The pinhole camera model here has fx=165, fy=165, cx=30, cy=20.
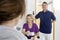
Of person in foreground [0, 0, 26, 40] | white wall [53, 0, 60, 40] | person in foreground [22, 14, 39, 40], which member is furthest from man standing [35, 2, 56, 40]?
person in foreground [0, 0, 26, 40]

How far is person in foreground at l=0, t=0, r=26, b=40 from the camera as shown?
0.44m

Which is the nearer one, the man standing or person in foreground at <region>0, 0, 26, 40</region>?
person in foreground at <region>0, 0, 26, 40</region>

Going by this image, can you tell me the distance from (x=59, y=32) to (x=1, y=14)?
14.1 ft

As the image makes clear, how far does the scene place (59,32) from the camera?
464cm

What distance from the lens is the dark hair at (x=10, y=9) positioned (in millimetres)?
443

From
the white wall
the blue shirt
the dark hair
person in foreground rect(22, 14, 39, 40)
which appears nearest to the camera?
the dark hair

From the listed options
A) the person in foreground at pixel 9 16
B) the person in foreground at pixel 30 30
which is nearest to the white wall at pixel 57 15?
the person in foreground at pixel 30 30

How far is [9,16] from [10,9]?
0.07ft

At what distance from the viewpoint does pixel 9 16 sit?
0.46 m

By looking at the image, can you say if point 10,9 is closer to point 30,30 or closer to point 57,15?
point 30,30

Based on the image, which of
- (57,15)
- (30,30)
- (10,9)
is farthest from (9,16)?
(57,15)

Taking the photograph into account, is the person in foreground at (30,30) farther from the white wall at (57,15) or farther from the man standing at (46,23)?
the white wall at (57,15)

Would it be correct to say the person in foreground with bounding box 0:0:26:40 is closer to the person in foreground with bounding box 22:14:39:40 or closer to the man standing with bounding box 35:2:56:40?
the person in foreground with bounding box 22:14:39:40

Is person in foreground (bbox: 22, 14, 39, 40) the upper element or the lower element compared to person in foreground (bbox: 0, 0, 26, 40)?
lower
